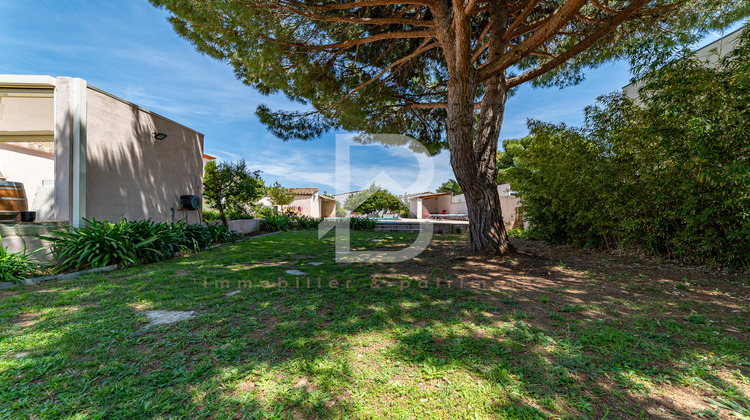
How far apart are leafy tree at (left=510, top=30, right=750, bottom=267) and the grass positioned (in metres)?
1.01

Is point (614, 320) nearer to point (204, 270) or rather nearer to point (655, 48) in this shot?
point (655, 48)

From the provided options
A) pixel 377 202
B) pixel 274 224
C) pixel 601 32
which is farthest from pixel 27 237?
pixel 377 202

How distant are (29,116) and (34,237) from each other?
285 centimetres

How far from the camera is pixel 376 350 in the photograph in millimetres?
1729

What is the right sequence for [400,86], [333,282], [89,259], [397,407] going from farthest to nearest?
[400,86] < [89,259] < [333,282] < [397,407]

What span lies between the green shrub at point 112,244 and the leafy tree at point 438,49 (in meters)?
3.36

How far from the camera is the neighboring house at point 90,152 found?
4258 millimetres

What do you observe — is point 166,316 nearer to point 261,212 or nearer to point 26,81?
point 26,81

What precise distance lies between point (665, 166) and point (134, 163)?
371 inches

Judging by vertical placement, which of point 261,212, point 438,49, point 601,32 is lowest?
point 261,212

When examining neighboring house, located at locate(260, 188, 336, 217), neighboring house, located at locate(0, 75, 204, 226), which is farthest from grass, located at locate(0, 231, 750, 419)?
neighboring house, located at locate(260, 188, 336, 217)

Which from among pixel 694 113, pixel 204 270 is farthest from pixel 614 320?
pixel 204 270

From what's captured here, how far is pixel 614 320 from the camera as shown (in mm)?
2227

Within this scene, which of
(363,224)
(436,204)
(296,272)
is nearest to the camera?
(296,272)
